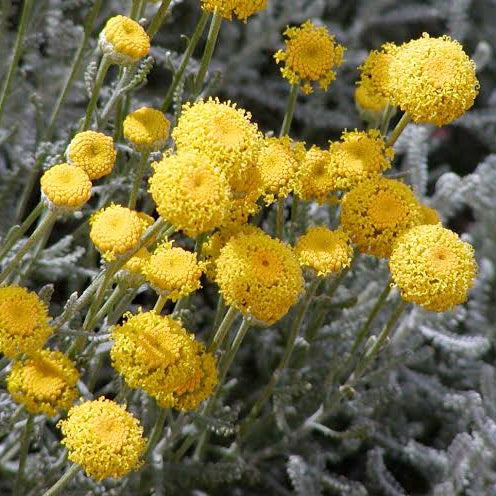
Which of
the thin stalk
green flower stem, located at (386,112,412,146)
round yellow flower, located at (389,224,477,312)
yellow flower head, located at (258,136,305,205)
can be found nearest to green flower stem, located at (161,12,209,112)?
the thin stalk

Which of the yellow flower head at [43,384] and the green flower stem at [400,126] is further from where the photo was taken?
the green flower stem at [400,126]

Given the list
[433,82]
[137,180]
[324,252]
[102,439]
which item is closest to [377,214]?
[324,252]

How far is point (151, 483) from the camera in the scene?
1.41m

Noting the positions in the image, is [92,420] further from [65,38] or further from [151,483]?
[65,38]

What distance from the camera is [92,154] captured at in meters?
1.12

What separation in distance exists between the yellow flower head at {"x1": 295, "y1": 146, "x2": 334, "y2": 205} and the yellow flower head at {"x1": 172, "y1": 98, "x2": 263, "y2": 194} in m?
0.17

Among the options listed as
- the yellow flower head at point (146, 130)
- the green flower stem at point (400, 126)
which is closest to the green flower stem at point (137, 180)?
the yellow flower head at point (146, 130)

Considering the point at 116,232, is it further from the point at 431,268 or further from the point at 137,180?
the point at 431,268

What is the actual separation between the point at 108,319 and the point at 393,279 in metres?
0.39

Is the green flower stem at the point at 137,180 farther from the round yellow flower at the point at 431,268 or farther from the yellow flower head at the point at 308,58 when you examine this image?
the round yellow flower at the point at 431,268

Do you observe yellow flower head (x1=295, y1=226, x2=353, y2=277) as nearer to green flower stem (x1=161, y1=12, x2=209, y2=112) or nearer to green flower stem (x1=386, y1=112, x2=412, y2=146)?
green flower stem (x1=386, y1=112, x2=412, y2=146)

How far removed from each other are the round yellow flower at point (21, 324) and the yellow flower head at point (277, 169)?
0.33 meters

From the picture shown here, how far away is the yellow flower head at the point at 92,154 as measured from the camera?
1.10m

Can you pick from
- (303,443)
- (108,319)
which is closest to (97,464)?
(108,319)
